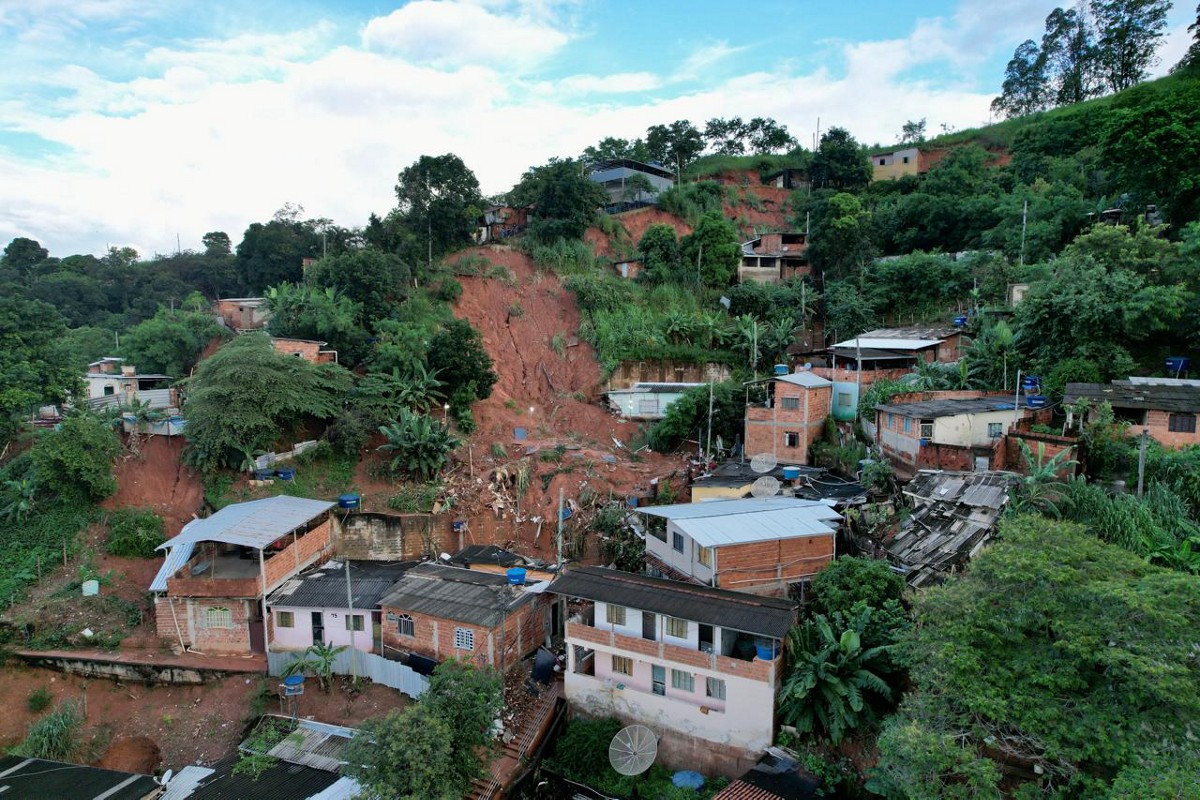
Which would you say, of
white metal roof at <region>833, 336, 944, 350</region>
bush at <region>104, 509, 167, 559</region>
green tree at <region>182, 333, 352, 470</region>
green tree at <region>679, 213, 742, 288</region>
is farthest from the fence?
green tree at <region>679, 213, 742, 288</region>

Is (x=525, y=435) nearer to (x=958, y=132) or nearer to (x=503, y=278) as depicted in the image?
(x=503, y=278)

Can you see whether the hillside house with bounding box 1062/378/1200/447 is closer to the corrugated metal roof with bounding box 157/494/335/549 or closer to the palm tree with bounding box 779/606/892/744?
the palm tree with bounding box 779/606/892/744

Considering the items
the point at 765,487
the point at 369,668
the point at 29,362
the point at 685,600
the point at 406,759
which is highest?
the point at 29,362

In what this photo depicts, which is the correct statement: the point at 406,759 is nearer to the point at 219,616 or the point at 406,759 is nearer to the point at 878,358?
the point at 219,616

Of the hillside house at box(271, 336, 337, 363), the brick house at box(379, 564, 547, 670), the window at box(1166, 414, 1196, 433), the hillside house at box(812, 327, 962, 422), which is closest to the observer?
the brick house at box(379, 564, 547, 670)

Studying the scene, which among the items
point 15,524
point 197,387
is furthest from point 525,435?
point 15,524

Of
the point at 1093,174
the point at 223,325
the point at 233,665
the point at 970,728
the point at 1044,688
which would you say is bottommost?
the point at 233,665

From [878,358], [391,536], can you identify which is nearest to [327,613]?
[391,536]
